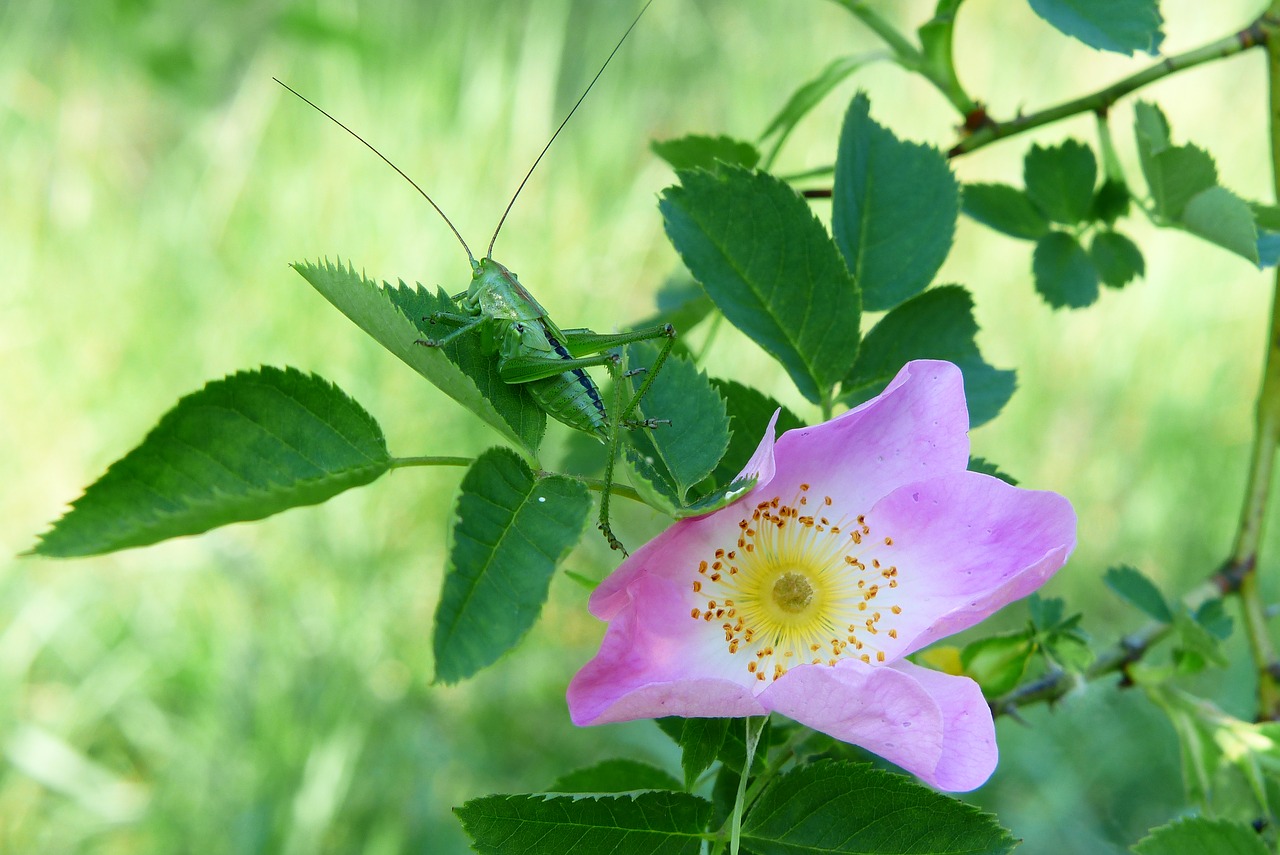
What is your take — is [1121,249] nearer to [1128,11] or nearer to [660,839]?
[1128,11]

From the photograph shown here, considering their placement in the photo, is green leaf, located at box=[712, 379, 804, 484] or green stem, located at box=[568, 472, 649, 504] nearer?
green stem, located at box=[568, 472, 649, 504]

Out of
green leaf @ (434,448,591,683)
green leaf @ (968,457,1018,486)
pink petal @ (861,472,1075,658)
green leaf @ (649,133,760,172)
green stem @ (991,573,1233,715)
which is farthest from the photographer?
green leaf @ (649,133,760,172)

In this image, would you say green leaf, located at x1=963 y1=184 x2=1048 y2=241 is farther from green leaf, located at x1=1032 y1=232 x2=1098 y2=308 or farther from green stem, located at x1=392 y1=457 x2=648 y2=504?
green stem, located at x1=392 y1=457 x2=648 y2=504

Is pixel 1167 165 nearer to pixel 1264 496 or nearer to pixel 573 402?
pixel 1264 496

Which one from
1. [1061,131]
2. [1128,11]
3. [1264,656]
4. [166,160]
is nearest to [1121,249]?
[1128,11]

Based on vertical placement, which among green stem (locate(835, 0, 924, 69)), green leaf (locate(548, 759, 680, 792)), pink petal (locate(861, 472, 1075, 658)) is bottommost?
green leaf (locate(548, 759, 680, 792))

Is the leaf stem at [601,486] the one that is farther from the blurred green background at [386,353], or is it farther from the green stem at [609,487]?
the blurred green background at [386,353]

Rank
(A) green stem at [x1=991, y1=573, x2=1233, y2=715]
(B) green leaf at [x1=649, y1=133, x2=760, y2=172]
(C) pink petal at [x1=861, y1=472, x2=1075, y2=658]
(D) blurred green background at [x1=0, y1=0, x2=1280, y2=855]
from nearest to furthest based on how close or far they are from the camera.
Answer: (C) pink petal at [x1=861, y1=472, x2=1075, y2=658]
(A) green stem at [x1=991, y1=573, x2=1233, y2=715]
(B) green leaf at [x1=649, y1=133, x2=760, y2=172]
(D) blurred green background at [x1=0, y1=0, x2=1280, y2=855]

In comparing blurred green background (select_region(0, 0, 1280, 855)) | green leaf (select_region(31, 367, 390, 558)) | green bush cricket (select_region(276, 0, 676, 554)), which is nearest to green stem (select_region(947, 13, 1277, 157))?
green bush cricket (select_region(276, 0, 676, 554))
